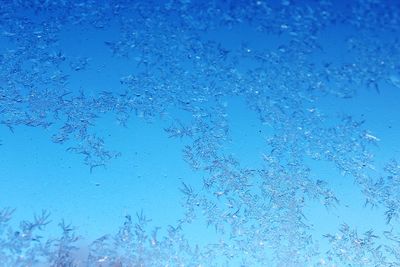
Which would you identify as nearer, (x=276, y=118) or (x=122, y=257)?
(x=122, y=257)

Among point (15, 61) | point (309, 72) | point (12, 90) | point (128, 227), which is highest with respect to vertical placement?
point (15, 61)

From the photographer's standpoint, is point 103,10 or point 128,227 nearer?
point 128,227

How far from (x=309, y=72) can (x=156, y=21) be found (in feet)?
3.55

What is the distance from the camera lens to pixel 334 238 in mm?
2389

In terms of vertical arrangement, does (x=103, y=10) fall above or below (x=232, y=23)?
above

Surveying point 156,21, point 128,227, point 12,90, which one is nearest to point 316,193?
point 128,227

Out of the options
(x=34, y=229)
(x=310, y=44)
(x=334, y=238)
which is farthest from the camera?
(x=310, y=44)

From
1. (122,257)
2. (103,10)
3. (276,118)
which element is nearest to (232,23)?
(276,118)

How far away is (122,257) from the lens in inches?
89.8

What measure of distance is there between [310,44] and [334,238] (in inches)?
48.4

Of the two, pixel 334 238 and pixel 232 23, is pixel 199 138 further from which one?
pixel 334 238

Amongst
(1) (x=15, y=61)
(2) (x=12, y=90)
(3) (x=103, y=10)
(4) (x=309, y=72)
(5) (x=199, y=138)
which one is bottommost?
(5) (x=199, y=138)

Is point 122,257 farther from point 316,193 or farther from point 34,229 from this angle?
point 316,193

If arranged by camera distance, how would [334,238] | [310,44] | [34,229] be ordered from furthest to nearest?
1. [310,44]
2. [334,238]
3. [34,229]
